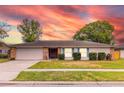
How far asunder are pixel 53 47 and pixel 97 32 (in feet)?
22.2

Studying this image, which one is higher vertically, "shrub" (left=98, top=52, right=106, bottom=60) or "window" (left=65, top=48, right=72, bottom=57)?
"window" (left=65, top=48, right=72, bottom=57)

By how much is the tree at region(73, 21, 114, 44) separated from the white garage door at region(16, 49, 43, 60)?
16.0 ft

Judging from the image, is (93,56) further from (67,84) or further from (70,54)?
(67,84)

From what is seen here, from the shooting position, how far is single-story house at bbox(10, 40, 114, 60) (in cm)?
A: 3797

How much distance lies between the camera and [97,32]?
41531 mm

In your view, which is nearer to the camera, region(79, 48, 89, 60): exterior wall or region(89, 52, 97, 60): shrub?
region(89, 52, 97, 60): shrub

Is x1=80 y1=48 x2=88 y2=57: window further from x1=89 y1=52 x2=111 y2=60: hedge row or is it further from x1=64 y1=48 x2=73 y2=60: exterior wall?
x1=64 y1=48 x2=73 y2=60: exterior wall

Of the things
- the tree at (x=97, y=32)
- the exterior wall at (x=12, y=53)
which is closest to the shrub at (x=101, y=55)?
the tree at (x=97, y=32)

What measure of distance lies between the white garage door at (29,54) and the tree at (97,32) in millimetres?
4874

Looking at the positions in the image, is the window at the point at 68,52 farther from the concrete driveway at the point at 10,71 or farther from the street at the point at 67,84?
the street at the point at 67,84

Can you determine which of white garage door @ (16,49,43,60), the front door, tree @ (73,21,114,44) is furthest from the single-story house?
tree @ (73,21,114,44)

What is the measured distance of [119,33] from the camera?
37562 mm
